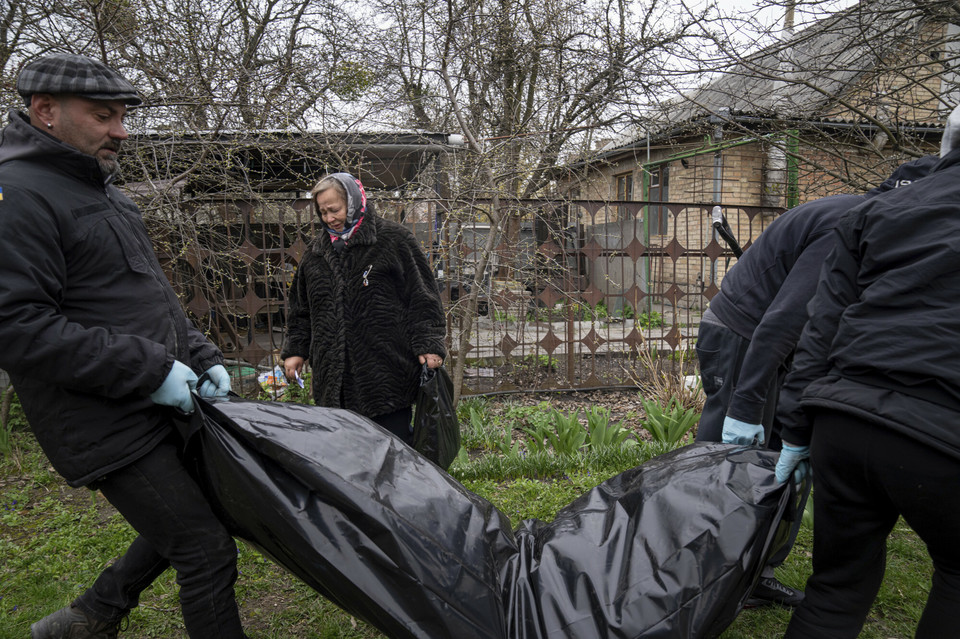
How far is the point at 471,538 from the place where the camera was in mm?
1598

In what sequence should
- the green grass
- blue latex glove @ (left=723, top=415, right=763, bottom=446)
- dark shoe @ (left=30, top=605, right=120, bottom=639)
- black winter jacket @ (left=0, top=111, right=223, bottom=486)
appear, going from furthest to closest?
the green grass → blue latex glove @ (left=723, top=415, right=763, bottom=446) → dark shoe @ (left=30, top=605, right=120, bottom=639) → black winter jacket @ (left=0, top=111, right=223, bottom=486)

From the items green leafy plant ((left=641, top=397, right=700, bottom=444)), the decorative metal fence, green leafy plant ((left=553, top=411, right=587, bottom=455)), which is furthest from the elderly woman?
green leafy plant ((left=641, top=397, right=700, bottom=444))

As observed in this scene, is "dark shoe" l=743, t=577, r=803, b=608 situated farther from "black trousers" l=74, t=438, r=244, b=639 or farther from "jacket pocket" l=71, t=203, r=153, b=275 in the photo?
"jacket pocket" l=71, t=203, r=153, b=275

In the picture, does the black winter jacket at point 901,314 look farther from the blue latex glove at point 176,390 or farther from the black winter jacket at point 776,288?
the blue latex glove at point 176,390

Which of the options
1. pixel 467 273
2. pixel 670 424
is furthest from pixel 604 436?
pixel 467 273

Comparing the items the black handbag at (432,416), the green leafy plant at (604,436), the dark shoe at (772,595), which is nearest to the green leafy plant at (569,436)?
the green leafy plant at (604,436)

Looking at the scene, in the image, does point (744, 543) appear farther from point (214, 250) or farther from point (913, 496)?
point (214, 250)

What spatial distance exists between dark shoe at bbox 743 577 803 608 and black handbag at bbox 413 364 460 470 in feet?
4.74

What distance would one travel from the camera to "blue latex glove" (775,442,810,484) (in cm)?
162

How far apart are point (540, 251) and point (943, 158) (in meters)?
3.80

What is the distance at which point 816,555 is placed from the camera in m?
1.59

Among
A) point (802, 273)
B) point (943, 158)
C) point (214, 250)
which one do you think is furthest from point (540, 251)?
point (943, 158)

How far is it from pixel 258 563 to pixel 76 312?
1.62m

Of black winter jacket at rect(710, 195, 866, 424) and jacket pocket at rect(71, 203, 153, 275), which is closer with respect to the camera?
jacket pocket at rect(71, 203, 153, 275)
